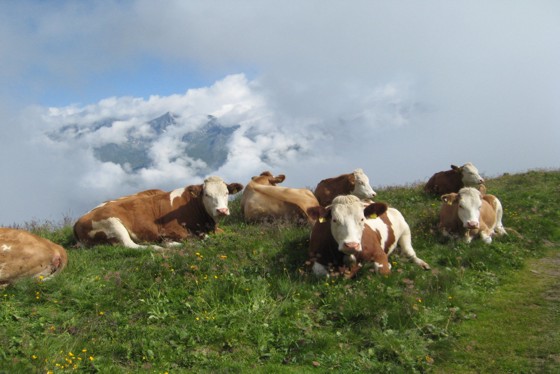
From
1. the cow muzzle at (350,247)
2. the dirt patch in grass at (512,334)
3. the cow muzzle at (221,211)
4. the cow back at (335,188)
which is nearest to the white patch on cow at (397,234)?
the cow muzzle at (350,247)

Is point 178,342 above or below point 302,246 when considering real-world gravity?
below

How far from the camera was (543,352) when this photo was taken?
6312 millimetres

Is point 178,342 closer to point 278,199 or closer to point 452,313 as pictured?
point 452,313

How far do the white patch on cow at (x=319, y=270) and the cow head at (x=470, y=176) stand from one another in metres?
12.5

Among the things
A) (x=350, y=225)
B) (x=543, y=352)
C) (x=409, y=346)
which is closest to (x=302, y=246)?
(x=350, y=225)

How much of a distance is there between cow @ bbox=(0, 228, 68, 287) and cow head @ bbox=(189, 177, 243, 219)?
4348 millimetres

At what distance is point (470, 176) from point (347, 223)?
12464mm

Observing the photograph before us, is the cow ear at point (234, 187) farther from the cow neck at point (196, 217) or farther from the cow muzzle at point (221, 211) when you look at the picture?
the cow muzzle at point (221, 211)

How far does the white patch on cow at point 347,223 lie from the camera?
Result: 27.1 ft

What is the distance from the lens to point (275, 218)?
45.6 feet

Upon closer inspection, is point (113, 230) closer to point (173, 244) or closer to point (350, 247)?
point (173, 244)

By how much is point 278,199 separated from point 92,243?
5226 mm

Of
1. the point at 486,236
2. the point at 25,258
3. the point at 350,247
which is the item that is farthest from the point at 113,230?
the point at 486,236

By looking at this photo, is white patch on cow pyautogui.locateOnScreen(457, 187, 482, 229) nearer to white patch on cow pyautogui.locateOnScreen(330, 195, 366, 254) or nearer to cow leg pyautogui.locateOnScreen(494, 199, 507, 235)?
cow leg pyautogui.locateOnScreen(494, 199, 507, 235)
